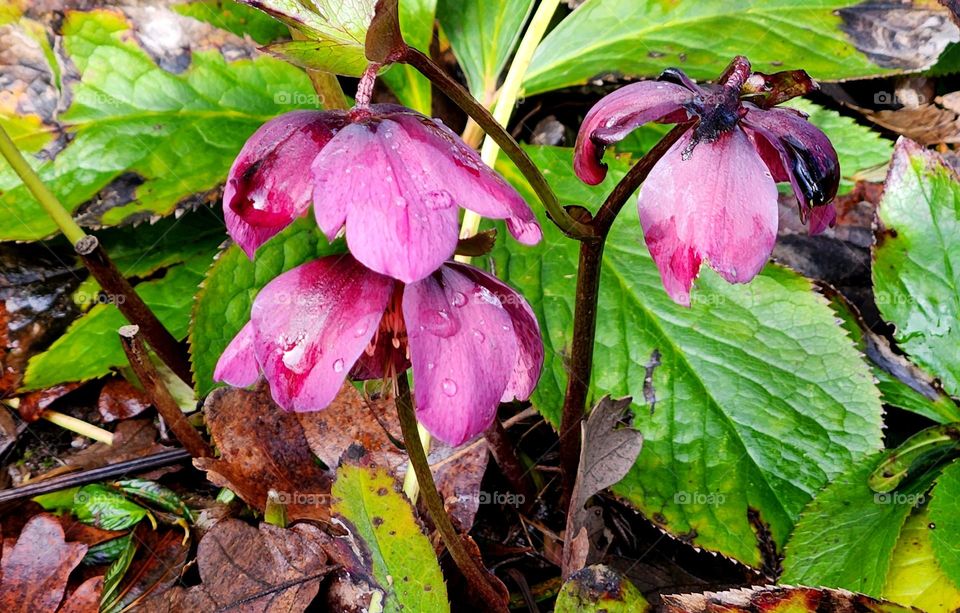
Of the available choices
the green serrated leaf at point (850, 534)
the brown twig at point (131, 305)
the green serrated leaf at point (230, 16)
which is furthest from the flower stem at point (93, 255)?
the green serrated leaf at point (850, 534)

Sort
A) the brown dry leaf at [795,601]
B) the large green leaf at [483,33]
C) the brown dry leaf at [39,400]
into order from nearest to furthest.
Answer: the brown dry leaf at [795,601], the brown dry leaf at [39,400], the large green leaf at [483,33]

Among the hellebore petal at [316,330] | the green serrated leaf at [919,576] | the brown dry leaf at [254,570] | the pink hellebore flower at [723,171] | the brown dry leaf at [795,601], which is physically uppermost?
the pink hellebore flower at [723,171]

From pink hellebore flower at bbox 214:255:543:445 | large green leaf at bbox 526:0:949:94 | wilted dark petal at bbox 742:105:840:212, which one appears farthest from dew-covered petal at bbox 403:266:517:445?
large green leaf at bbox 526:0:949:94

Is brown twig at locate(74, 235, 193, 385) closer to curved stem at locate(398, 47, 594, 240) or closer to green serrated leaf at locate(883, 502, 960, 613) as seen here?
curved stem at locate(398, 47, 594, 240)

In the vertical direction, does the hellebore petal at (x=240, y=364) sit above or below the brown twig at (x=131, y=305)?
above

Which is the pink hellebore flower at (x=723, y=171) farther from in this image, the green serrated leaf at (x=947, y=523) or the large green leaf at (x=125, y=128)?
the large green leaf at (x=125, y=128)

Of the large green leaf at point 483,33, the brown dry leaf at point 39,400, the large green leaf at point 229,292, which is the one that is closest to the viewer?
the large green leaf at point 229,292
